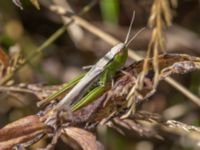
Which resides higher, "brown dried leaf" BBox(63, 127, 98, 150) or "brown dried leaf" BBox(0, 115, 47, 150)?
"brown dried leaf" BBox(0, 115, 47, 150)

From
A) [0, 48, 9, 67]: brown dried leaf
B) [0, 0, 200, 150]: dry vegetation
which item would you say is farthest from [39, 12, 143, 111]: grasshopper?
[0, 48, 9, 67]: brown dried leaf

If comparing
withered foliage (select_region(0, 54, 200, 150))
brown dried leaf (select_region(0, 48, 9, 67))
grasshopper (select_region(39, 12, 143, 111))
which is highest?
brown dried leaf (select_region(0, 48, 9, 67))

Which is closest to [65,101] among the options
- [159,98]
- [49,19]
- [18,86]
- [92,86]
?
[92,86]

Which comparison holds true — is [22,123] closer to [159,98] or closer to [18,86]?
[18,86]

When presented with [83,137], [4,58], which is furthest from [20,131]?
[4,58]

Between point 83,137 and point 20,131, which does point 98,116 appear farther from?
point 20,131

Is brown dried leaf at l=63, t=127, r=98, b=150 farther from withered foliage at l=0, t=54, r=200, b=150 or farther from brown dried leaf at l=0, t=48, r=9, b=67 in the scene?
brown dried leaf at l=0, t=48, r=9, b=67
